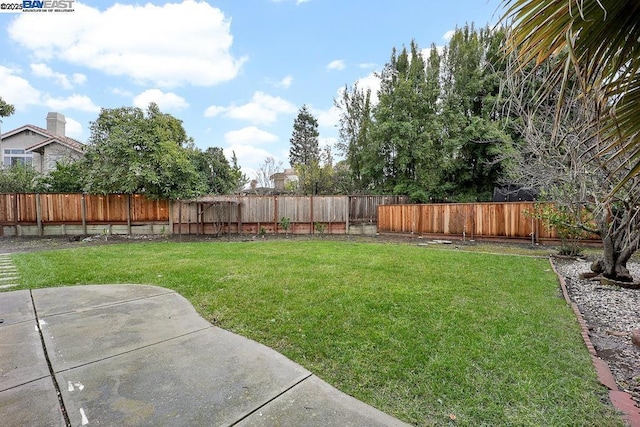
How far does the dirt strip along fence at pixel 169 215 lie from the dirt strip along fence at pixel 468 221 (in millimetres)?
1325

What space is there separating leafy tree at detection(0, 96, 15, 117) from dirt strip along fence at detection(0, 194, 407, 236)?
356 cm

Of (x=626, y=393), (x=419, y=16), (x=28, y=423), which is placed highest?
(x=419, y=16)

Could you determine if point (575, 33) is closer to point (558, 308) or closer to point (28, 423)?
point (28, 423)

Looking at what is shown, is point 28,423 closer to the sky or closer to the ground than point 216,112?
closer to the ground

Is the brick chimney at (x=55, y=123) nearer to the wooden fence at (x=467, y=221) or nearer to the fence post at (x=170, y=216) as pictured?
the fence post at (x=170, y=216)

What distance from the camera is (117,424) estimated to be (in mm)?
1669

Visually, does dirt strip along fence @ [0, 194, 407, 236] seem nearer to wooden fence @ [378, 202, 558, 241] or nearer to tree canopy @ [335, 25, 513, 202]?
wooden fence @ [378, 202, 558, 241]

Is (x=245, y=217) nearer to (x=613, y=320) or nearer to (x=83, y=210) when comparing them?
(x=83, y=210)

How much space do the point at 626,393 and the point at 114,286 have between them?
568cm

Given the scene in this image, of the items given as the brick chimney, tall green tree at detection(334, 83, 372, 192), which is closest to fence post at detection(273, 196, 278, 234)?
tall green tree at detection(334, 83, 372, 192)

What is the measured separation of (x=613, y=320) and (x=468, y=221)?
7382mm

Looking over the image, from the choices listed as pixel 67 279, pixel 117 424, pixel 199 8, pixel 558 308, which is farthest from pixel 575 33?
pixel 199 8

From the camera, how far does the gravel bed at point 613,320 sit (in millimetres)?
2475

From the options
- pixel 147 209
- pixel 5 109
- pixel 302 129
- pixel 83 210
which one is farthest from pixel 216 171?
pixel 302 129
